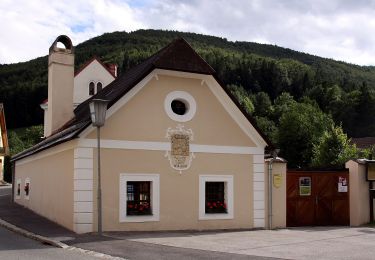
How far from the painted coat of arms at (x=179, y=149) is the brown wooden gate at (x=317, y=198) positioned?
13.0 ft

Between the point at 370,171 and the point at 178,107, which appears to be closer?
the point at 178,107

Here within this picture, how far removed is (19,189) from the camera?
1025 inches

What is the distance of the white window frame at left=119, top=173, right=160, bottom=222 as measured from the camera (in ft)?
50.3

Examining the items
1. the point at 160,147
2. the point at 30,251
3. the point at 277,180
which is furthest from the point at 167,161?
the point at 30,251

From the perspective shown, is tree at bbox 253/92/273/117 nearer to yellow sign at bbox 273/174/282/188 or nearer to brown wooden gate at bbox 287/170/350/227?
brown wooden gate at bbox 287/170/350/227

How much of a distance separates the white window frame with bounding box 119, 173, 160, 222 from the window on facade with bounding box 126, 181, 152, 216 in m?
0.19

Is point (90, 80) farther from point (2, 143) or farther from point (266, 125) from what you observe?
point (266, 125)

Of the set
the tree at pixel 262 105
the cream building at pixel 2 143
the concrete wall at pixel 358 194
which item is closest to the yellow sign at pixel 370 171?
the concrete wall at pixel 358 194

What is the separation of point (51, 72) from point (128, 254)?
12.2m

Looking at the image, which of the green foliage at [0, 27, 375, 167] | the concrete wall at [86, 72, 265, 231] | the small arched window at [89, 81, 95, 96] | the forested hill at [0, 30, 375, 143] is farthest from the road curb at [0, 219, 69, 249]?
the forested hill at [0, 30, 375, 143]

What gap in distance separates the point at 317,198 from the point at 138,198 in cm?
668

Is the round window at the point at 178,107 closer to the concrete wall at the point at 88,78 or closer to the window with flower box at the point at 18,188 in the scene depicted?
the window with flower box at the point at 18,188

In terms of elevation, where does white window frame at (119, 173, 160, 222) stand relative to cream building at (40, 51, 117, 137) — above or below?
below

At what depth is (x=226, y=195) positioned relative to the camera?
17250mm
